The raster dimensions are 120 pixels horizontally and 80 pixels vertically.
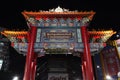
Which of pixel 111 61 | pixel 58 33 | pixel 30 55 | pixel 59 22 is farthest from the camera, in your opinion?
pixel 111 61

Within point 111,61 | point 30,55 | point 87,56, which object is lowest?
point 87,56

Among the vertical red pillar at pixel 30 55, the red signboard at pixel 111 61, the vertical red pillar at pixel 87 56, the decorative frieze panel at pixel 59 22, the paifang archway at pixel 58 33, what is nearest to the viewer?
the vertical red pillar at pixel 30 55

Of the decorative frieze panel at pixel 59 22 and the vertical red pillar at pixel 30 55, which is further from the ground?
the decorative frieze panel at pixel 59 22

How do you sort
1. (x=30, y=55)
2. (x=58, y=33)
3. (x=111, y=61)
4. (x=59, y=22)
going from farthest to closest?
(x=111, y=61) < (x=59, y=22) < (x=58, y=33) < (x=30, y=55)

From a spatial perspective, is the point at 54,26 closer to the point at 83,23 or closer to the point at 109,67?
the point at 83,23

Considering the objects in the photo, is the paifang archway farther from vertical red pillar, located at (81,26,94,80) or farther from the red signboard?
the red signboard

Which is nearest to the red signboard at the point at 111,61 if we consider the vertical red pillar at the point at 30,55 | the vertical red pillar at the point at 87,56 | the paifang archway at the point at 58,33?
the paifang archway at the point at 58,33

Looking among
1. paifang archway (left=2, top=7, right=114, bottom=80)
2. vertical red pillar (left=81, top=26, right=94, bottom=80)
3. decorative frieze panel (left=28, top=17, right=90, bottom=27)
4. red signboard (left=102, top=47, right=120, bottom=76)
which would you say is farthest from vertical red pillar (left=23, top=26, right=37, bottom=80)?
red signboard (left=102, top=47, right=120, bottom=76)

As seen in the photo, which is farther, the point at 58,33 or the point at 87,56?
the point at 58,33

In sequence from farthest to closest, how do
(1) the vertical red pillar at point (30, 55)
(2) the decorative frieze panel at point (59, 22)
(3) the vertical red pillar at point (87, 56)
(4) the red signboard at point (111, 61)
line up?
(4) the red signboard at point (111, 61)
(2) the decorative frieze panel at point (59, 22)
(3) the vertical red pillar at point (87, 56)
(1) the vertical red pillar at point (30, 55)

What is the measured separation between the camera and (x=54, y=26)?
10.5m

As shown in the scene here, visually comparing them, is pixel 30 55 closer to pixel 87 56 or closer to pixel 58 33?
pixel 58 33

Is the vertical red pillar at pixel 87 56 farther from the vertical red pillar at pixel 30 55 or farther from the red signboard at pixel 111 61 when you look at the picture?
the red signboard at pixel 111 61

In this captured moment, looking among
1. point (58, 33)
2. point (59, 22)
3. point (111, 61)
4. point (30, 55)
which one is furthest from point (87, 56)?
point (111, 61)
